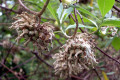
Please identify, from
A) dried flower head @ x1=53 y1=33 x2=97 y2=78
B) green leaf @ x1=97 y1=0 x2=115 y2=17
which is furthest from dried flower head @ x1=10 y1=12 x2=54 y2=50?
green leaf @ x1=97 y1=0 x2=115 y2=17

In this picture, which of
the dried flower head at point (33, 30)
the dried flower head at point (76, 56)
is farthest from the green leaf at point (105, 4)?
the dried flower head at point (33, 30)

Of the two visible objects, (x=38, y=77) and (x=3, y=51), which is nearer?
(x=3, y=51)

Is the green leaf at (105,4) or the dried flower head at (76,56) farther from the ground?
the green leaf at (105,4)

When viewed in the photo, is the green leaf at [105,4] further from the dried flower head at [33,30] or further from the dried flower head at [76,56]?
the dried flower head at [33,30]

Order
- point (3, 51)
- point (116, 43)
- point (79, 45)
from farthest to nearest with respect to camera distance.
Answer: point (3, 51) → point (116, 43) → point (79, 45)

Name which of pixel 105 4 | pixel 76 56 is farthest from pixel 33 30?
pixel 105 4

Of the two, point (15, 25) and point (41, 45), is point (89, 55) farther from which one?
point (15, 25)

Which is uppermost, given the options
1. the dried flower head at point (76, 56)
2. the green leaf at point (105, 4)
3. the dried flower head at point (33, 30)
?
the green leaf at point (105, 4)

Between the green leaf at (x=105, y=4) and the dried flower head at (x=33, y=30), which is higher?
the green leaf at (x=105, y=4)

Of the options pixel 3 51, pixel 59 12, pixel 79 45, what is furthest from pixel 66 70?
pixel 3 51
